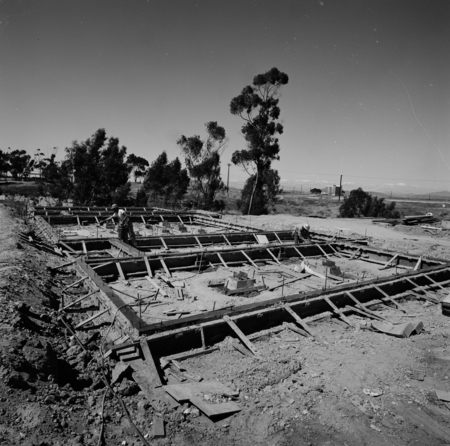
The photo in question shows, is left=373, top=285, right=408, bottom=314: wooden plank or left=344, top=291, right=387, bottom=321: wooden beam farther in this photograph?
left=373, top=285, right=408, bottom=314: wooden plank

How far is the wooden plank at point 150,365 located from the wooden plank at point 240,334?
1327 millimetres

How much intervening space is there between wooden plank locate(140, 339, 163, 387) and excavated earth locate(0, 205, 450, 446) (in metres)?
0.23

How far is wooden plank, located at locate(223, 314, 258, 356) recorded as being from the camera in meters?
4.82

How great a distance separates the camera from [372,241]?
1515cm

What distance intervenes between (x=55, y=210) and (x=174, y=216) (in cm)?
649

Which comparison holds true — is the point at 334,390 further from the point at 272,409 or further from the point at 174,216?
the point at 174,216

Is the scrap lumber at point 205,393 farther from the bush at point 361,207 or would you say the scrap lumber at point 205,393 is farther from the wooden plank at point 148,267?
the bush at point 361,207

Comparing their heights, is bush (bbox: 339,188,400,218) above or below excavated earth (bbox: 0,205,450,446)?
above

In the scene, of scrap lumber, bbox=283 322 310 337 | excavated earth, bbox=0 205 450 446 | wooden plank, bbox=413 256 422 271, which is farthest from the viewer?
wooden plank, bbox=413 256 422 271

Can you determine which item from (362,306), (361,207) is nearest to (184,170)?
(361,207)

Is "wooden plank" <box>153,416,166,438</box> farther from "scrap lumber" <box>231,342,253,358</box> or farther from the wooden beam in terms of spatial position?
the wooden beam

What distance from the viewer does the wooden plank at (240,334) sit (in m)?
4.82

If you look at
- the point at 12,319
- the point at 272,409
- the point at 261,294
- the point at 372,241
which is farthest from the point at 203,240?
the point at 272,409

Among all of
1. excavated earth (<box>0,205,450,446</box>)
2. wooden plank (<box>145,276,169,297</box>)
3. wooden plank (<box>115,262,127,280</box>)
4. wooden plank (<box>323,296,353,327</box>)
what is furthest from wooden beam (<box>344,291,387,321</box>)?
wooden plank (<box>115,262,127,280</box>)
